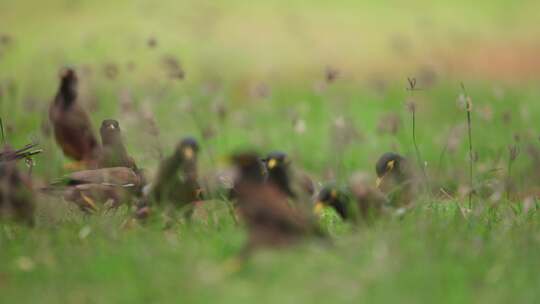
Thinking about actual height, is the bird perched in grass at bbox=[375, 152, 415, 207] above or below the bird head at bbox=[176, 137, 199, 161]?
below

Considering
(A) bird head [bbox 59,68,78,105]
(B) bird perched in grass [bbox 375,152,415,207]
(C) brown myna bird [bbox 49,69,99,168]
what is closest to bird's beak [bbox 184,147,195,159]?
(B) bird perched in grass [bbox 375,152,415,207]

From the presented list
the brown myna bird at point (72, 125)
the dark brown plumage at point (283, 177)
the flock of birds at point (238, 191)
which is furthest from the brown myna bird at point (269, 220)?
the brown myna bird at point (72, 125)

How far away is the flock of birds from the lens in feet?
15.9

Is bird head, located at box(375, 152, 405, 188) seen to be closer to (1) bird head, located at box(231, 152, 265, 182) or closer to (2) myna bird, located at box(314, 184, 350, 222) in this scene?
(2) myna bird, located at box(314, 184, 350, 222)

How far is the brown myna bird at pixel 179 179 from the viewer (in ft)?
19.2

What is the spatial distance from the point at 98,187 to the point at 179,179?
2.16ft

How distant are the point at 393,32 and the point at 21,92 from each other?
6.70 m

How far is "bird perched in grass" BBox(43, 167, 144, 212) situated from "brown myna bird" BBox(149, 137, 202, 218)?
386 mm

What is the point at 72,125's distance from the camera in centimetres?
920

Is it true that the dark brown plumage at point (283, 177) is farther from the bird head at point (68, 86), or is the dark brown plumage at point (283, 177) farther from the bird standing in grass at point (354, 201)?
the bird head at point (68, 86)

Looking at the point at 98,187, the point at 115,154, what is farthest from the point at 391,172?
the point at 98,187

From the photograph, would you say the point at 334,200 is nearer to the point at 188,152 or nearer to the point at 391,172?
the point at 188,152

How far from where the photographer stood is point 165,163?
19.4ft

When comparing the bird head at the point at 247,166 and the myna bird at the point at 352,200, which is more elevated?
the bird head at the point at 247,166
